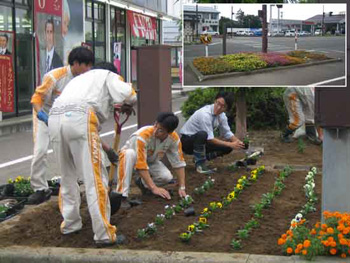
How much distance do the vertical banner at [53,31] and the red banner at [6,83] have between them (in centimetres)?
146

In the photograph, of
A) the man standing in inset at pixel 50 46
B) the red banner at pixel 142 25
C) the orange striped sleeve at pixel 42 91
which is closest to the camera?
the orange striped sleeve at pixel 42 91

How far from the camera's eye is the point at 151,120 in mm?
8656

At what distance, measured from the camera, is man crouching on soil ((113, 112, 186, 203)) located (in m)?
6.59

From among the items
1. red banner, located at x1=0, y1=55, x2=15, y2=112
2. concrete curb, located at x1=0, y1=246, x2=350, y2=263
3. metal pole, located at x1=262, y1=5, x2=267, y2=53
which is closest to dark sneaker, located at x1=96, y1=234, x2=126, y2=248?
concrete curb, located at x1=0, y1=246, x2=350, y2=263

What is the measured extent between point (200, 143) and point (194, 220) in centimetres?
256

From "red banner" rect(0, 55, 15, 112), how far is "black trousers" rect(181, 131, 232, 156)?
8096 mm

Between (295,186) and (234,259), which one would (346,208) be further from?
(295,186)

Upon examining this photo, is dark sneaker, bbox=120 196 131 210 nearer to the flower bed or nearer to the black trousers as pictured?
the flower bed

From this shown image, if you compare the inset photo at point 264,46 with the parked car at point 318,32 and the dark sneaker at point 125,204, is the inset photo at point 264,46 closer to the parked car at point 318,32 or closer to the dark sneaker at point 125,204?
the parked car at point 318,32

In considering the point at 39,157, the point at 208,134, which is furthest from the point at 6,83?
the point at 39,157

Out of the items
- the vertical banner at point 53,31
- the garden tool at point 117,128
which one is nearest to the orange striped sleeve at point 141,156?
the garden tool at point 117,128

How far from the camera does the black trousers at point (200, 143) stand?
340 inches

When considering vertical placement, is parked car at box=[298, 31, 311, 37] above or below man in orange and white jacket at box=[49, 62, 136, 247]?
above

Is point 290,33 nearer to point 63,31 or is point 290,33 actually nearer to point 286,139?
point 286,139
